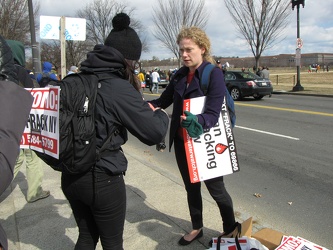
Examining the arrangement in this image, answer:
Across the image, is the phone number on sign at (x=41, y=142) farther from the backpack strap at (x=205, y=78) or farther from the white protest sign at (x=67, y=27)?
the white protest sign at (x=67, y=27)

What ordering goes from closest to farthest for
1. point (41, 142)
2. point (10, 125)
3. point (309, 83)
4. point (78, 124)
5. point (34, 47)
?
1. point (10, 125)
2. point (78, 124)
3. point (41, 142)
4. point (34, 47)
5. point (309, 83)

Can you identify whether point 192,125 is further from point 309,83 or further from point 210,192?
point 309,83

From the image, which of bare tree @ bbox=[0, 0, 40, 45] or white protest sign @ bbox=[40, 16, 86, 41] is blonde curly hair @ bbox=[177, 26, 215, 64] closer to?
white protest sign @ bbox=[40, 16, 86, 41]

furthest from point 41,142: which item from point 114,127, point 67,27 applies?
point 67,27

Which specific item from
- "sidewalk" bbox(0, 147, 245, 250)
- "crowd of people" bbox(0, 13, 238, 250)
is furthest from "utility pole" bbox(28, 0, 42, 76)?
"crowd of people" bbox(0, 13, 238, 250)

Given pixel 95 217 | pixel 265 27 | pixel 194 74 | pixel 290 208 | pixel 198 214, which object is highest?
pixel 265 27

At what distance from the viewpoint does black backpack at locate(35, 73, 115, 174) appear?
5.54 ft

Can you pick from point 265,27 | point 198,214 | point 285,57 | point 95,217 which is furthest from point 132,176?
point 285,57

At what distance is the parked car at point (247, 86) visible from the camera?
15.5 metres

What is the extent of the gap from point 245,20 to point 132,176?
2151 cm

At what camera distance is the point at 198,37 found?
8.31 ft

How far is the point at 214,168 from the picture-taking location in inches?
101

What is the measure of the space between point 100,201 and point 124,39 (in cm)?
97

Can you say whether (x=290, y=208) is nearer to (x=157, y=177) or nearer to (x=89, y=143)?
(x=157, y=177)
